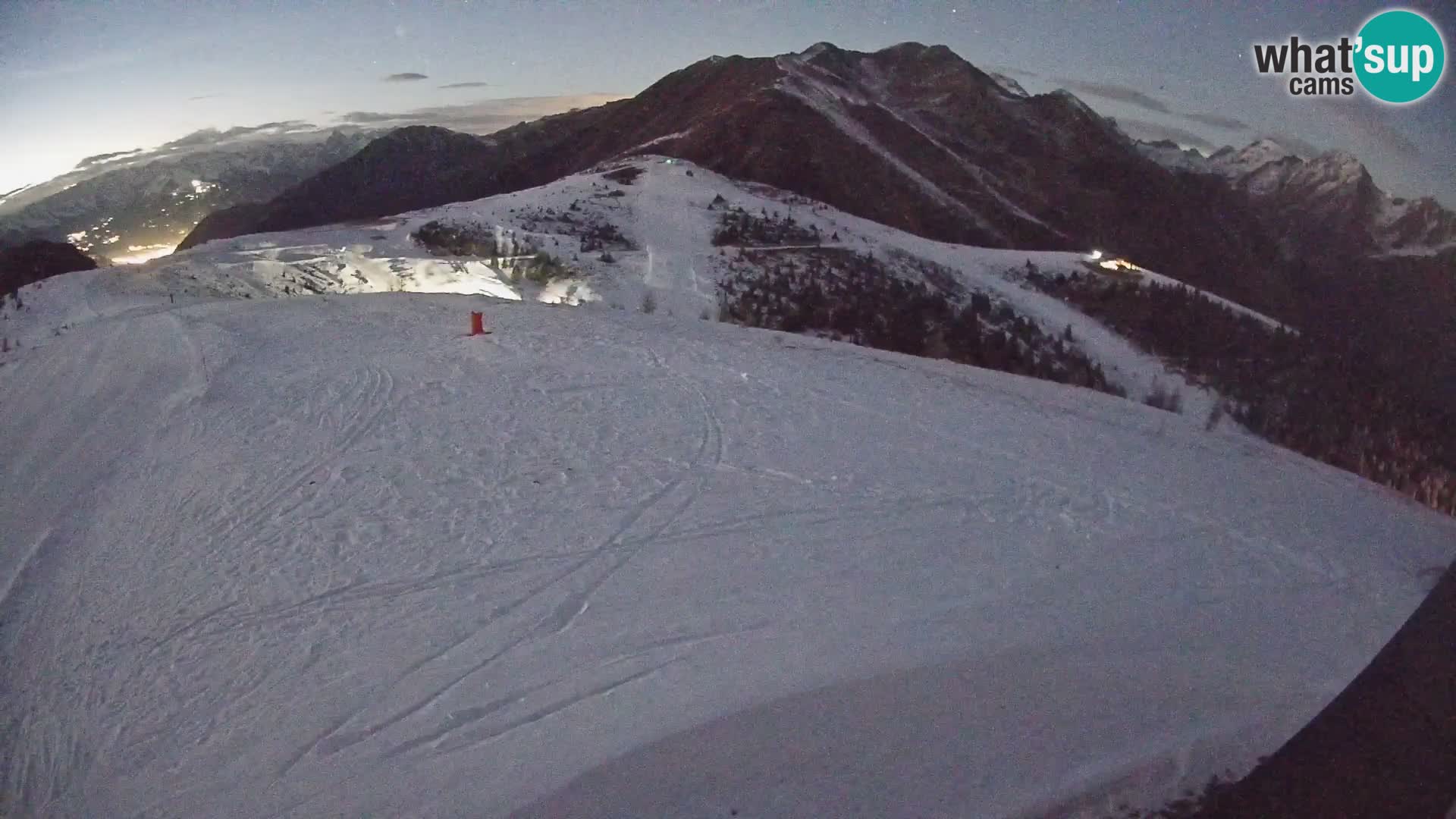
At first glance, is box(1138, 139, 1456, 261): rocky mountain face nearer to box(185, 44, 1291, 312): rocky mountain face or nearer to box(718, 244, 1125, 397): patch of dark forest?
box(185, 44, 1291, 312): rocky mountain face

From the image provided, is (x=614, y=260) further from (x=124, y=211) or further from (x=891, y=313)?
(x=124, y=211)

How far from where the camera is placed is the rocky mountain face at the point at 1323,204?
10.4 meters

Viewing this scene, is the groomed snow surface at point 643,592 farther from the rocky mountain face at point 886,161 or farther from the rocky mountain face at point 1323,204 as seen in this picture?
the rocky mountain face at point 886,161

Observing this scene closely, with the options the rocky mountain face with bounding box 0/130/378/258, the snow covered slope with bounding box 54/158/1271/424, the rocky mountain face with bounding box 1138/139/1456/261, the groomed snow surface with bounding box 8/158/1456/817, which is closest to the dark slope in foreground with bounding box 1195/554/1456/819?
the groomed snow surface with bounding box 8/158/1456/817

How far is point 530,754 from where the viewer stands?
152 inches

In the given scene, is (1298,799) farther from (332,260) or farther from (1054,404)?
(332,260)

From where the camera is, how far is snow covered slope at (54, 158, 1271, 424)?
15.6 meters

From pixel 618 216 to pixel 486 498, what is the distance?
63.5 feet

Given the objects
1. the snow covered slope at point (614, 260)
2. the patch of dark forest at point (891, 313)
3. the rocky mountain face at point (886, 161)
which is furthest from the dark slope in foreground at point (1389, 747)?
the rocky mountain face at point (886, 161)

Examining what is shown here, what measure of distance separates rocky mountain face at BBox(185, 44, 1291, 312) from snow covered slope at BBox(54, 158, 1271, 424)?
7408 millimetres

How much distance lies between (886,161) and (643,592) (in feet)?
127

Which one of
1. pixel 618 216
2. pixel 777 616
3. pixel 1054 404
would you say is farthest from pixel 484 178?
pixel 777 616

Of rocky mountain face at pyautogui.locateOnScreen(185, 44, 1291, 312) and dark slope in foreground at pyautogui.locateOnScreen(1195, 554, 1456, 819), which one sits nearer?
dark slope in foreground at pyautogui.locateOnScreen(1195, 554, 1456, 819)

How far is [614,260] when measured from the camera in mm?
19328
